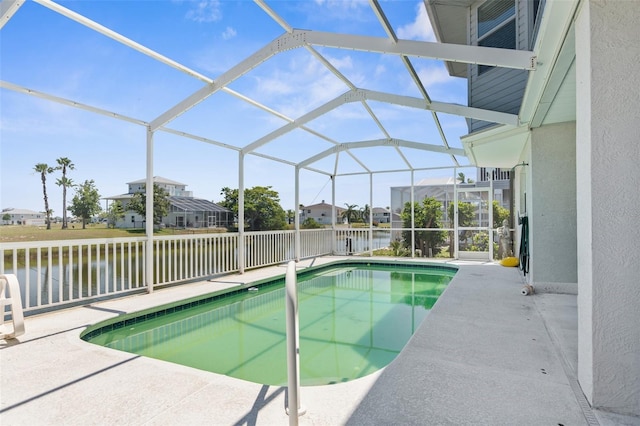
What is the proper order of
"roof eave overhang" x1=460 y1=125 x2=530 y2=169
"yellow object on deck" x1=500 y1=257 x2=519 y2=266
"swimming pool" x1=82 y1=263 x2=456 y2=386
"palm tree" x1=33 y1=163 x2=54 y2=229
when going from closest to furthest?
"swimming pool" x1=82 y1=263 x2=456 y2=386 → "roof eave overhang" x1=460 y1=125 x2=530 y2=169 → "palm tree" x1=33 y1=163 x2=54 y2=229 → "yellow object on deck" x1=500 y1=257 x2=519 y2=266

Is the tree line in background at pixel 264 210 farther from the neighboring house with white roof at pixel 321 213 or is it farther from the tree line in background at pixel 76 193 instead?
the neighboring house with white roof at pixel 321 213

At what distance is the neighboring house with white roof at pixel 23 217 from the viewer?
435cm

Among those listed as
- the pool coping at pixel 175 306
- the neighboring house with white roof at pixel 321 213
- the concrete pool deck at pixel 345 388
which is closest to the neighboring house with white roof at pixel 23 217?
the concrete pool deck at pixel 345 388

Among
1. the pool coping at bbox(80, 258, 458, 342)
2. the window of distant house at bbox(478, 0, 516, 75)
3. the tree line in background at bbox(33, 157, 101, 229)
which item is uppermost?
the window of distant house at bbox(478, 0, 516, 75)

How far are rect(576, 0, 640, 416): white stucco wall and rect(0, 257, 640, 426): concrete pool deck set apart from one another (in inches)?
9.7

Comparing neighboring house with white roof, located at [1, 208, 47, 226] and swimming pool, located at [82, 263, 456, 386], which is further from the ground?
neighboring house with white roof, located at [1, 208, 47, 226]

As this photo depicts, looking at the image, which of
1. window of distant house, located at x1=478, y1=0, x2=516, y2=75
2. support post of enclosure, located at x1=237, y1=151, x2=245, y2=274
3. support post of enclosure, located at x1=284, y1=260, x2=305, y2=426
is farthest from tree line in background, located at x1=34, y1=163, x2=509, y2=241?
window of distant house, located at x1=478, y1=0, x2=516, y2=75

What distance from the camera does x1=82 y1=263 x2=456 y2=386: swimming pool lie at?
10.5ft

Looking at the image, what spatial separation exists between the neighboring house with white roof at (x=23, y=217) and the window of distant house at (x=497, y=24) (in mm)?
7178

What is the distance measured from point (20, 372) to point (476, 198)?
990cm

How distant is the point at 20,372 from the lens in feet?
8.13

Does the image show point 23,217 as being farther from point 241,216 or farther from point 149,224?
point 241,216

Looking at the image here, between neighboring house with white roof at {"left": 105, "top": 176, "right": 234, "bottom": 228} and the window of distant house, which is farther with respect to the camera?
neighboring house with white roof at {"left": 105, "top": 176, "right": 234, "bottom": 228}

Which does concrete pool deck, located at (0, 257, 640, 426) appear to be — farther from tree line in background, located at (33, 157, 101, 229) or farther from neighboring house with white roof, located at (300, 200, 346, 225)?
neighboring house with white roof, located at (300, 200, 346, 225)
